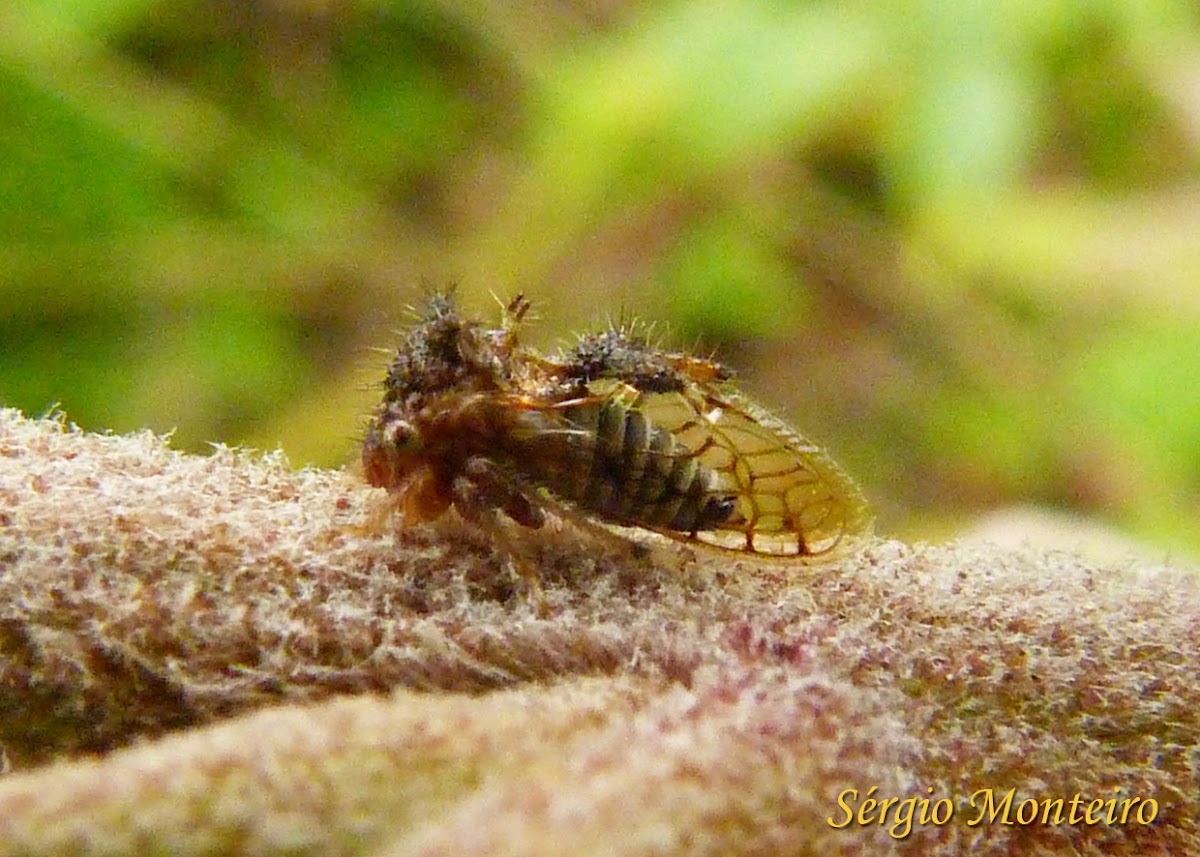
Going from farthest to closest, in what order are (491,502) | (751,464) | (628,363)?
(751,464) → (628,363) → (491,502)

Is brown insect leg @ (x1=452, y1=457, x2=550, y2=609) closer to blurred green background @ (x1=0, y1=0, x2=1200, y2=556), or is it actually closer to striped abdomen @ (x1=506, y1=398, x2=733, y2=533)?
striped abdomen @ (x1=506, y1=398, x2=733, y2=533)

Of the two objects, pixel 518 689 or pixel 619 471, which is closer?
pixel 518 689

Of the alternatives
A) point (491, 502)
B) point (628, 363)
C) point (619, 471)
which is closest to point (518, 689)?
point (491, 502)

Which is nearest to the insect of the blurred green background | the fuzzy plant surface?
the fuzzy plant surface

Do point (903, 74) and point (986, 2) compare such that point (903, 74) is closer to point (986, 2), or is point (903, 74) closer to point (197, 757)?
point (986, 2)

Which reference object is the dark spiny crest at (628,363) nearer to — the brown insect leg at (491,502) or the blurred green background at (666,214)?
the brown insect leg at (491,502)

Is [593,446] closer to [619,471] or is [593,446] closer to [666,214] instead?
[619,471]

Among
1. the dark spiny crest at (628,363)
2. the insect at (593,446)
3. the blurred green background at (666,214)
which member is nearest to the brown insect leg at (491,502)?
the insect at (593,446)
